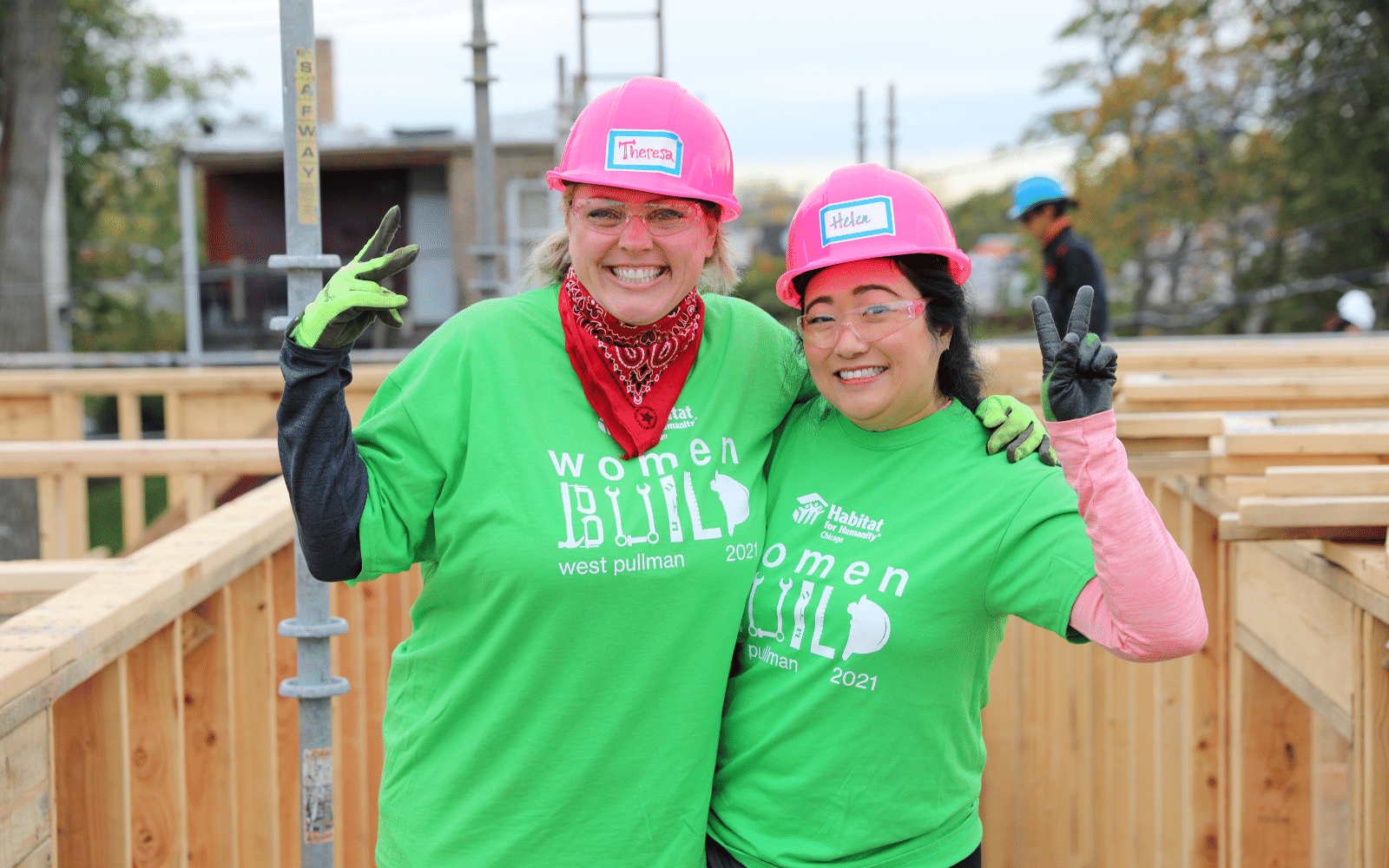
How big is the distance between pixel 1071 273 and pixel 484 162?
354cm

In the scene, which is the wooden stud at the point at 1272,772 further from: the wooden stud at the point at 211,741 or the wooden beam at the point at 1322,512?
the wooden stud at the point at 211,741

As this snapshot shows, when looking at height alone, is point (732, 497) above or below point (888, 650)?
above

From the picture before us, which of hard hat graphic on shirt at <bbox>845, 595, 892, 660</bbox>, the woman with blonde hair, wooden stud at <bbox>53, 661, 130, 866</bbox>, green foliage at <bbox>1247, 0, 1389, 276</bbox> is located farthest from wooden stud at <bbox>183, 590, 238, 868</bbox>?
green foliage at <bbox>1247, 0, 1389, 276</bbox>

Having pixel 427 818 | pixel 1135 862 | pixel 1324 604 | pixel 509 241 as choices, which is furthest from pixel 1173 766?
pixel 509 241

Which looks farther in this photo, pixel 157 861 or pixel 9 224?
pixel 9 224

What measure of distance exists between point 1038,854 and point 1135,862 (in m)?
1.09

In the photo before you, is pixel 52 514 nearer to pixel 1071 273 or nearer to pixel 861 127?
pixel 1071 273

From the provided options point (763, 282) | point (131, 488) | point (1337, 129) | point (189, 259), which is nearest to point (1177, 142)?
point (1337, 129)

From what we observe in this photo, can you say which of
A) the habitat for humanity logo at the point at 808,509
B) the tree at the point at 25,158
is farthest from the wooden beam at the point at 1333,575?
the tree at the point at 25,158

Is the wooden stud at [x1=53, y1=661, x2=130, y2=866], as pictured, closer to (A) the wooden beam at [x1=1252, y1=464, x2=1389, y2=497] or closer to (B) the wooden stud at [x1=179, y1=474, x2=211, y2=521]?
(A) the wooden beam at [x1=1252, y1=464, x2=1389, y2=497]

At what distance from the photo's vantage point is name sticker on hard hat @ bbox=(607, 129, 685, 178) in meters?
2.12

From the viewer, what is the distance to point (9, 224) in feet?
51.5

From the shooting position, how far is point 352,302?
71.2 inches

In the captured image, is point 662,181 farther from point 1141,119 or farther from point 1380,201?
point 1141,119
